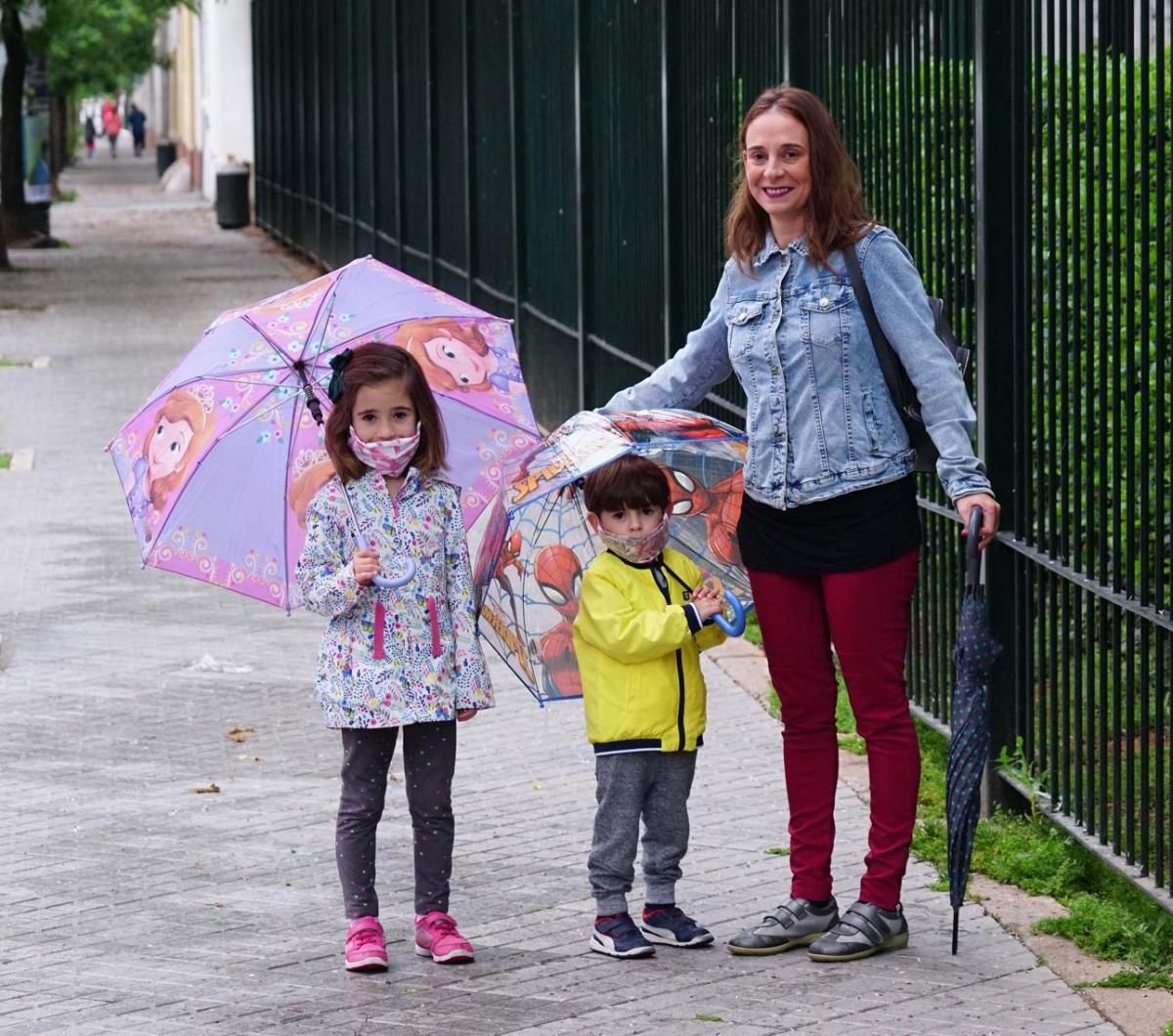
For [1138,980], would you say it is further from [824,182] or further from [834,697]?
[824,182]

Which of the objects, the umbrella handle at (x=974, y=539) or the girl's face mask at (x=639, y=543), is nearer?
the umbrella handle at (x=974, y=539)

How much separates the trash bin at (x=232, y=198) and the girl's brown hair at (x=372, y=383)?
120ft

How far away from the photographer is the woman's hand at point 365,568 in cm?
487

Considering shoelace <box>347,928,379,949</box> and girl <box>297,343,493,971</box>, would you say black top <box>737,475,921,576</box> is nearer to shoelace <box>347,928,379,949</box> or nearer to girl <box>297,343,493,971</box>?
girl <box>297,343,493,971</box>

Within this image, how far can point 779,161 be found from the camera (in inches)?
192

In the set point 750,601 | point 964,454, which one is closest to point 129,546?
point 750,601

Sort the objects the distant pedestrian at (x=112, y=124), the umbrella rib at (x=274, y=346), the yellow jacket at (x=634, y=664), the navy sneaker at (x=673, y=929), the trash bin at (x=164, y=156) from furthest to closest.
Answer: the distant pedestrian at (x=112, y=124), the trash bin at (x=164, y=156), the navy sneaker at (x=673, y=929), the umbrella rib at (x=274, y=346), the yellow jacket at (x=634, y=664)

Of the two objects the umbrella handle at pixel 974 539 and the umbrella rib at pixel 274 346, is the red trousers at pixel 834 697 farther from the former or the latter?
the umbrella rib at pixel 274 346

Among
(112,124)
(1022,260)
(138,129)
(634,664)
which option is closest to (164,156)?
(138,129)

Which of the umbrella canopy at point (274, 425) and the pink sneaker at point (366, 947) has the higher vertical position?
the umbrella canopy at point (274, 425)

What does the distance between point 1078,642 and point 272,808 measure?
99.6 inches

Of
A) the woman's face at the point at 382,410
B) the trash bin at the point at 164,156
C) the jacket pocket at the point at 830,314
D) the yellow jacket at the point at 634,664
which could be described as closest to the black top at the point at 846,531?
the yellow jacket at the point at 634,664

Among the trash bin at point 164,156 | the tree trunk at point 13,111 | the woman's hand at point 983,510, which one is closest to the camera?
the woman's hand at point 983,510

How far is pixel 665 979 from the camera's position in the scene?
5016 mm
